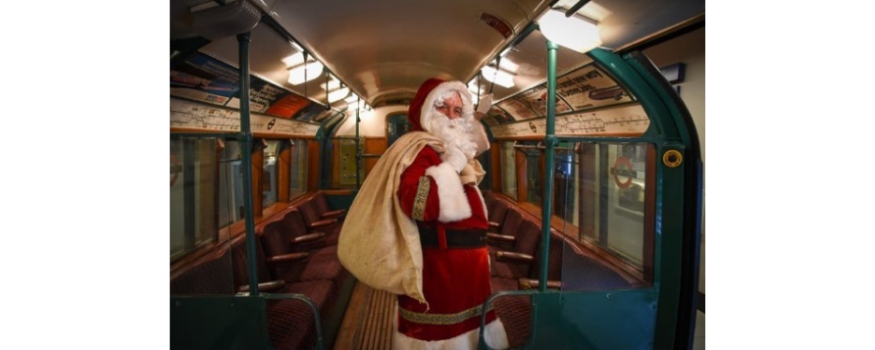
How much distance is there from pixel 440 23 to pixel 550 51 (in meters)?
0.67

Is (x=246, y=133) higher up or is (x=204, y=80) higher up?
(x=204, y=80)

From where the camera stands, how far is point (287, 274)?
11.3 feet

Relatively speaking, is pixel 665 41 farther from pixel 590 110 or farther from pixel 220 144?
pixel 220 144

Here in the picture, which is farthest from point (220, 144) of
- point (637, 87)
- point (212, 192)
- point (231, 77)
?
point (637, 87)

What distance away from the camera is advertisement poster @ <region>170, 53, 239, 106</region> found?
→ 1.59 meters

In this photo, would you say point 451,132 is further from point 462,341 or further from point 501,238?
point 501,238

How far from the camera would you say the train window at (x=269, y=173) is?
4.21 metres

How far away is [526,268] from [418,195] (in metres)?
1.80

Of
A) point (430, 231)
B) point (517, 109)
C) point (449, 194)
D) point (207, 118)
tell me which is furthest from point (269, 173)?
point (449, 194)

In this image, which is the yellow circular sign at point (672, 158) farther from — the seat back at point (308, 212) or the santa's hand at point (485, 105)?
the seat back at point (308, 212)

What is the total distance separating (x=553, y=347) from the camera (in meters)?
1.74

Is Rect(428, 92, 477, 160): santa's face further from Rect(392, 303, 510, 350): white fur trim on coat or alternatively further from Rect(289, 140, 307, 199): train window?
Rect(289, 140, 307, 199): train window

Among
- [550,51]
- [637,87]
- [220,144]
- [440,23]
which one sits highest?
[440,23]

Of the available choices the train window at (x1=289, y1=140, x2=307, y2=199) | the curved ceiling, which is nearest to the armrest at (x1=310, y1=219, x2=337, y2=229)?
the train window at (x1=289, y1=140, x2=307, y2=199)
